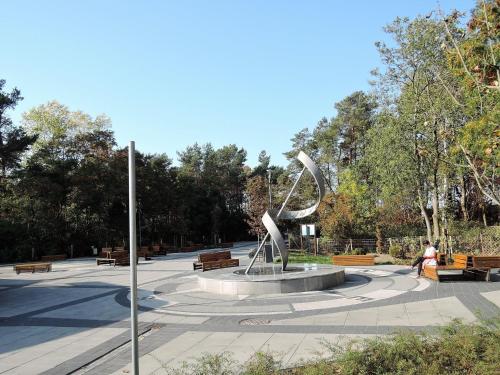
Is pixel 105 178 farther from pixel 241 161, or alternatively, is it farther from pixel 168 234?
pixel 241 161

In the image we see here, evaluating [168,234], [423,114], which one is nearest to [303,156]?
[423,114]

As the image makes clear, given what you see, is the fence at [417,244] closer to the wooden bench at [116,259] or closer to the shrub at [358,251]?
the shrub at [358,251]

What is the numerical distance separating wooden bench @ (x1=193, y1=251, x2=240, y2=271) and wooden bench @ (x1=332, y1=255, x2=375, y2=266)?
504cm

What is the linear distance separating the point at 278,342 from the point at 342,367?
276 cm

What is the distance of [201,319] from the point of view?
10.9 meters

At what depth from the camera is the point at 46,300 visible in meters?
14.9

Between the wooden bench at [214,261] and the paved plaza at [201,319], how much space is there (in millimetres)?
3574

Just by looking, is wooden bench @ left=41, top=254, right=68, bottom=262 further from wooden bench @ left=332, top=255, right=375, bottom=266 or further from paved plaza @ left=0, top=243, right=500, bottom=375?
wooden bench @ left=332, top=255, right=375, bottom=266

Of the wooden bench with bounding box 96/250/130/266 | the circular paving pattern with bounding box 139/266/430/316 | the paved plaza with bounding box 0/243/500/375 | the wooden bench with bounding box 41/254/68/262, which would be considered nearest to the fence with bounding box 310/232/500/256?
the circular paving pattern with bounding box 139/266/430/316

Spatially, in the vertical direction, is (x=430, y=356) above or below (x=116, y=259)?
below

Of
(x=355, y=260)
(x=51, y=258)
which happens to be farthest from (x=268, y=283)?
(x=51, y=258)

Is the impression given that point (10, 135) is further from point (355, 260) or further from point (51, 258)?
point (355, 260)

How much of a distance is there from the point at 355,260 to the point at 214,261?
6.91 meters

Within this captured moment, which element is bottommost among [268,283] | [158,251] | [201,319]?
[201,319]
